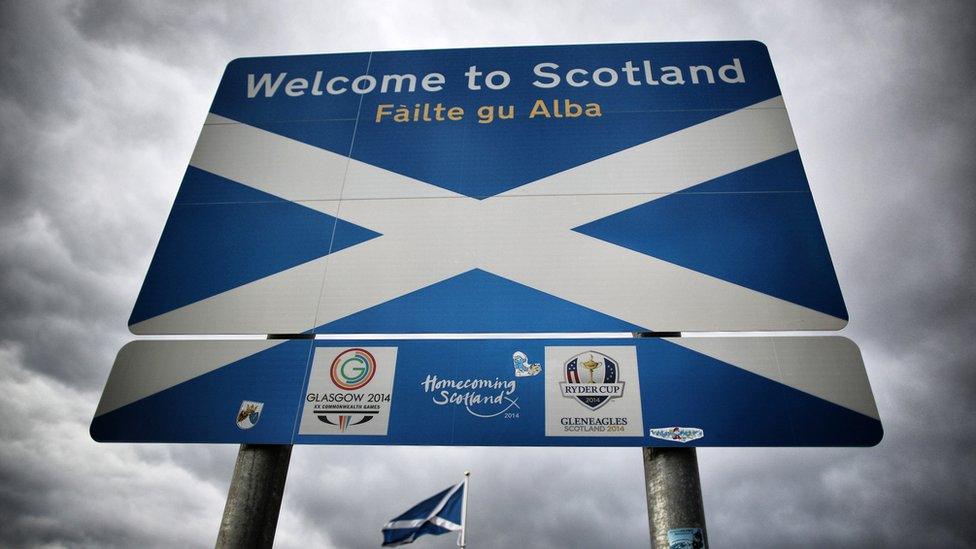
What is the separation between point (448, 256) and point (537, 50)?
Result: 8.62ft

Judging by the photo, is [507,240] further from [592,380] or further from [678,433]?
[678,433]

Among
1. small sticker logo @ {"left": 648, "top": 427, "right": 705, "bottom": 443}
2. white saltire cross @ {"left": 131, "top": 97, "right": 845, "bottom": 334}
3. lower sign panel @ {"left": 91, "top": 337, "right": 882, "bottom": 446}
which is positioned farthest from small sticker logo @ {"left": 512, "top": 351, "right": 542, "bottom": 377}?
small sticker logo @ {"left": 648, "top": 427, "right": 705, "bottom": 443}

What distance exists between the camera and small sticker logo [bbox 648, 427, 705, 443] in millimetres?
3312

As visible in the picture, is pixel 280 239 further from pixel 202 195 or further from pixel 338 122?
pixel 338 122

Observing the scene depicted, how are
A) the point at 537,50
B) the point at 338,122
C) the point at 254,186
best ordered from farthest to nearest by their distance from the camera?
1. the point at 537,50
2. the point at 338,122
3. the point at 254,186

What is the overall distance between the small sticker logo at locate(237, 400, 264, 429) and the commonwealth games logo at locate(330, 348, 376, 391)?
0.53m

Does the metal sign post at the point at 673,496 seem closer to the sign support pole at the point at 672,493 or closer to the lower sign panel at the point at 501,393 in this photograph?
the sign support pole at the point at 672,493

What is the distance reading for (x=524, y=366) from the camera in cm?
364

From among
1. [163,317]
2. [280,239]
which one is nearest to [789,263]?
[280,239]

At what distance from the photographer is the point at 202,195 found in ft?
15.4

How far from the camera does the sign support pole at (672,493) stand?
312cm

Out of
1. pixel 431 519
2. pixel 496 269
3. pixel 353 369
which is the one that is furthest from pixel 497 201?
pixel 431 519

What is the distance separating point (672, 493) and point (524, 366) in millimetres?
1212

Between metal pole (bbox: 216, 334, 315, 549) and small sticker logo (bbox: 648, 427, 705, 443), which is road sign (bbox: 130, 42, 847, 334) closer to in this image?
small sticker logo (bbox: 648, 427, 705, 443)
